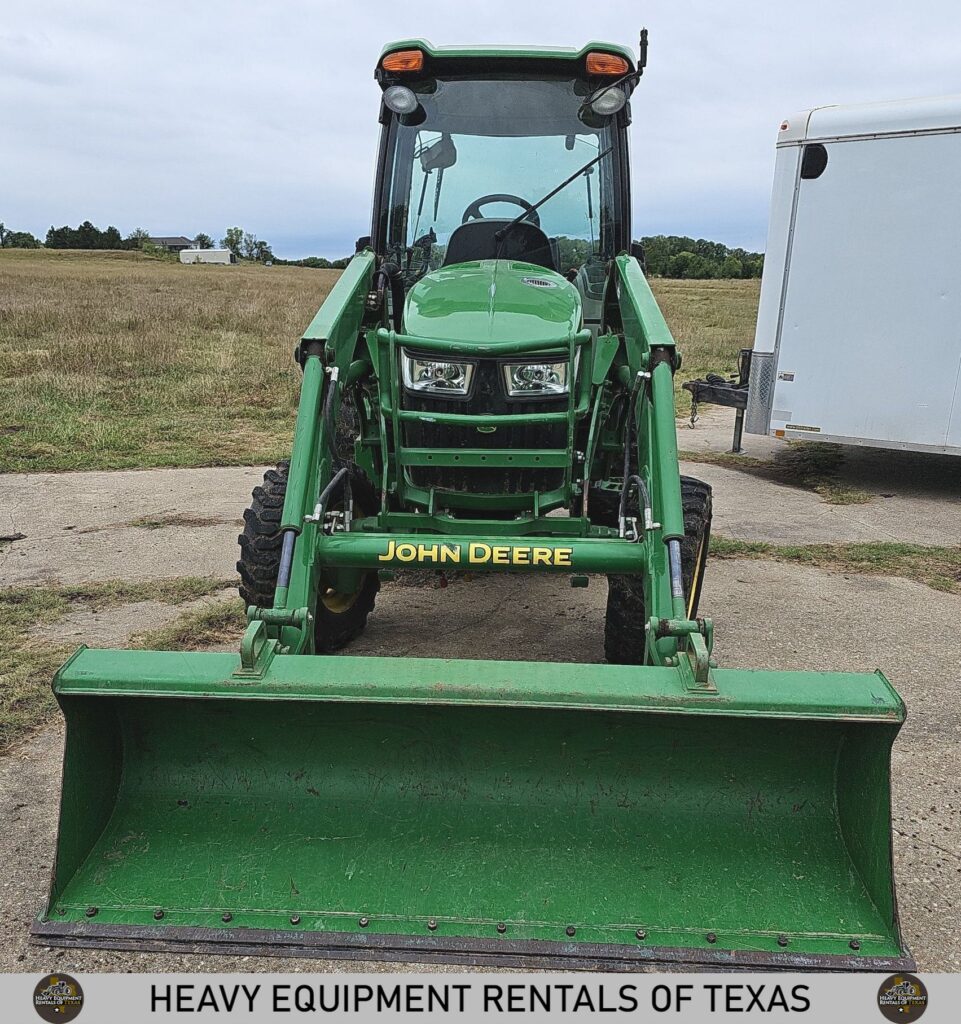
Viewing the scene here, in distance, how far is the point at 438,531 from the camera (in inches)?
162

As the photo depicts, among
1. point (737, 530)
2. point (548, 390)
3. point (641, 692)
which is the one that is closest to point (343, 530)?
point (548, 390)

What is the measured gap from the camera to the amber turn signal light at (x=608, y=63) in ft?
14.9

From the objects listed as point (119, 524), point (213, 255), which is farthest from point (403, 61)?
point (213, 255)

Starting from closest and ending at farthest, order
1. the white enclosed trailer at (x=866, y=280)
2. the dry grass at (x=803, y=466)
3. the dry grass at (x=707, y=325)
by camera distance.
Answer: the white enclosed trailer at (x=866, y=280), the dry grass at (x=803, y=466), the dry grass at (x=707, y=325)

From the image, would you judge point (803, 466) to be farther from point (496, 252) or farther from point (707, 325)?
point (707, 325)

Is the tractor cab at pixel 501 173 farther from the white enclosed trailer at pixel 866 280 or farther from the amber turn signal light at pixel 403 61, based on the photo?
the white enclosed trailer at pixel 866 280

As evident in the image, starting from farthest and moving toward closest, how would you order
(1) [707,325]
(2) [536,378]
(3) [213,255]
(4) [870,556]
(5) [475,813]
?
(3) [213,255] → (1) [707,325] → (4) [870,556] → (2) [536,378] → (5) [475,813]

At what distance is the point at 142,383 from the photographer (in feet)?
43.1

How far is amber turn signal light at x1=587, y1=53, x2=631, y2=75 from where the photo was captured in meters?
4.55

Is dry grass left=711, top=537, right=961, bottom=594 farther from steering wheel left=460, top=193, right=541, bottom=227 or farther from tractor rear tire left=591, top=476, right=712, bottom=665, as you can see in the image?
steering wheel left=460, top=193, right=541, bottom=227

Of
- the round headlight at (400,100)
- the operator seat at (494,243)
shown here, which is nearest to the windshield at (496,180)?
the operator seat at (494,243)

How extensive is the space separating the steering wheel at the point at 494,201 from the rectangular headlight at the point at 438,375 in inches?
50.5

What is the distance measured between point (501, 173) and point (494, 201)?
14cm
